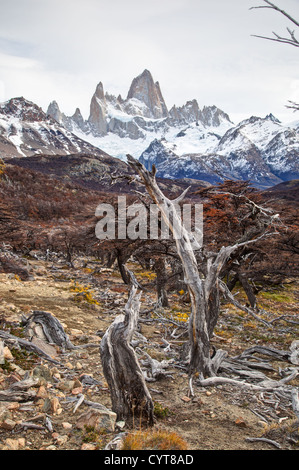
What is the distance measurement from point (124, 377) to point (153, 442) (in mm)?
966

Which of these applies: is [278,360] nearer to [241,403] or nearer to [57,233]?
[241,403]

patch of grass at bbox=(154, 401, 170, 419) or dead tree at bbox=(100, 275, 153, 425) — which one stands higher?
dead tree at bbox=(100, 275, 153, 425)

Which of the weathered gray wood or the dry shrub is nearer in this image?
the dry shrub

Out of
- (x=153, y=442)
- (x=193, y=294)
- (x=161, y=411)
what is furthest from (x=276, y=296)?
(x=153, y=442)

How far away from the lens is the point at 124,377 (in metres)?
4.25

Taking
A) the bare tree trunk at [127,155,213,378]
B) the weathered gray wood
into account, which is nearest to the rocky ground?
the weathered gray wood

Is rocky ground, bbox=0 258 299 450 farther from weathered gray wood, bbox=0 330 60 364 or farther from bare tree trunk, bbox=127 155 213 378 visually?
bare tree trunk, bbox=127 155 213 378

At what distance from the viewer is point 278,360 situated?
292 inches

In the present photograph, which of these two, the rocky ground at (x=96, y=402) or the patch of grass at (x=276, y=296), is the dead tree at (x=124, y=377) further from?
the patch of grass at (x=276, y=296)

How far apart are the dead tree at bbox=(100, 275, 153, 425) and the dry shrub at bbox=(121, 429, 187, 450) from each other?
51cm

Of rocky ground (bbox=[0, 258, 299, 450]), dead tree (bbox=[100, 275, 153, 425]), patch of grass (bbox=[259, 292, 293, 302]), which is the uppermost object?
dead tree (bbox=[100, 275, 153, 425])

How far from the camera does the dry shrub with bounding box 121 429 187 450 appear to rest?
11.0 feet

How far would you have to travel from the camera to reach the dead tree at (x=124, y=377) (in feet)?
13.5

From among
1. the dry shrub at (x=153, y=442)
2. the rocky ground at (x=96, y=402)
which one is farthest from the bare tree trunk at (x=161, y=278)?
the dry shrub at (x=153, y=442)
